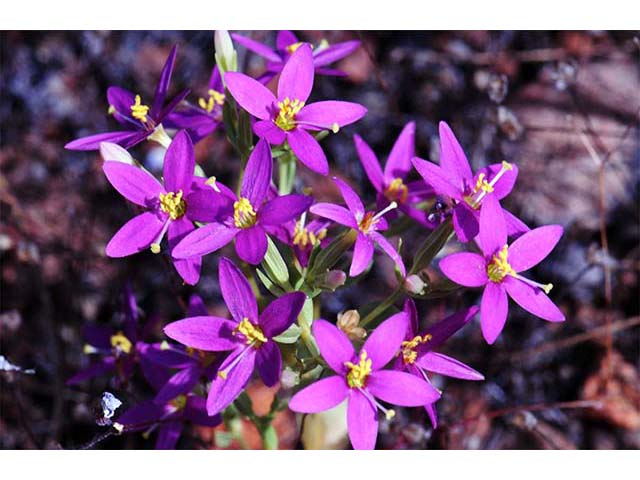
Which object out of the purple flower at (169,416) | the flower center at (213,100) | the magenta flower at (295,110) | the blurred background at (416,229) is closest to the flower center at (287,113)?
the magenta flower at (295,110)

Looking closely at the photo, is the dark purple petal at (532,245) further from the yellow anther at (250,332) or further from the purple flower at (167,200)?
the purple flower at (167,200)

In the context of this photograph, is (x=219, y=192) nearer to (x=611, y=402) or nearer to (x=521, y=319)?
(x=521, y=319)

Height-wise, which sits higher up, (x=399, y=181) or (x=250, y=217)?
(x=399, y=181)

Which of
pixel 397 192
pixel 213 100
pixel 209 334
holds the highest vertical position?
pixel 213 100

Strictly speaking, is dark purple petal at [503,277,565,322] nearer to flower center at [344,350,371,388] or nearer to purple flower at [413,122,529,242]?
purple flower at [413,122,529,242]

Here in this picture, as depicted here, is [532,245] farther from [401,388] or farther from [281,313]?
[281,313]

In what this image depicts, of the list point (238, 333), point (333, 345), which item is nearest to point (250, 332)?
point (238, 333)

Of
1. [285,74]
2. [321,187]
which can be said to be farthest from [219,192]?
[321,187]
